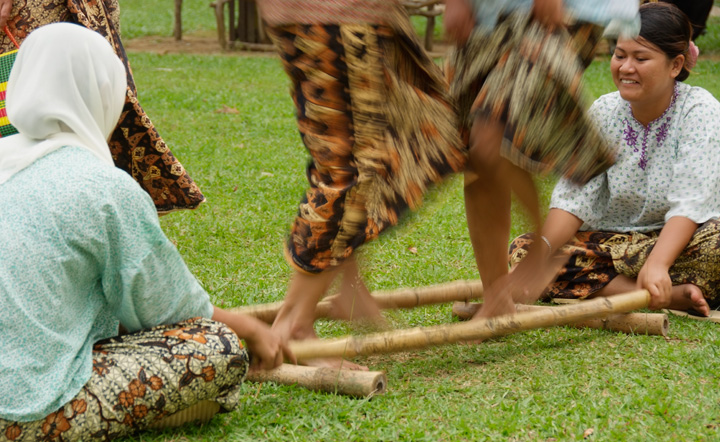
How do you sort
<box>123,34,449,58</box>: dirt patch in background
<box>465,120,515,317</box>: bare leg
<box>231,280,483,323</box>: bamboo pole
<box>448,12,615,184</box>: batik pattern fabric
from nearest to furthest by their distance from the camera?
<box>448,12,615,184</box>: batik pattern fabric
<box>465,120,515,317</box>: bare leg
<box>231,280,483,323</box>: bamboo pole
<box>123,34,449,58</box>: dirt patch in background

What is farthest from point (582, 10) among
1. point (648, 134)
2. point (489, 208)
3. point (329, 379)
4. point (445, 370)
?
point (329, 379)

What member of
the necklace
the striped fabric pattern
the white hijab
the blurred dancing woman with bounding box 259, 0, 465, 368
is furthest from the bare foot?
the striped fabric pattern

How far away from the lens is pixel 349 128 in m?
2.81

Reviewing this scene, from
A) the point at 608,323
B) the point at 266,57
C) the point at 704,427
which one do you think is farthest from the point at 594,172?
the point at 266,57

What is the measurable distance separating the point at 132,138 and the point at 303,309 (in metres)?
1.28

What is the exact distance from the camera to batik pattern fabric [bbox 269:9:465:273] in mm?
2746

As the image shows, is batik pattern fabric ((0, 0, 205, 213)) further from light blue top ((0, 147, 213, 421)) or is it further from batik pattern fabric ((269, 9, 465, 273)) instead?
light blue top ((0, 147, 213, 421))

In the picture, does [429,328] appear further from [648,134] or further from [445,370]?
[648,134]

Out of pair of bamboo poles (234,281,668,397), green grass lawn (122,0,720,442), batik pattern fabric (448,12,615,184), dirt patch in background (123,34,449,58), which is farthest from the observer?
dirt patch in background (123,34,449,58)

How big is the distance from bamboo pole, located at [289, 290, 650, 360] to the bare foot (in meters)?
0.58

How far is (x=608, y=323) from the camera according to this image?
3.48 meters

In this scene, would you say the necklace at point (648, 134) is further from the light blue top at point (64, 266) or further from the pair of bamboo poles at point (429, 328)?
the light blue top at point (64, 266)

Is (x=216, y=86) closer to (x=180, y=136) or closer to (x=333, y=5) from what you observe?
(x=180, y=136)

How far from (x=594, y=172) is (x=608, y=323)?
26.9 inches
